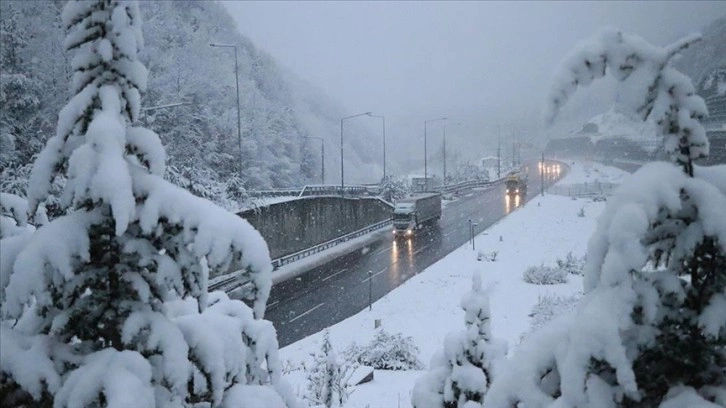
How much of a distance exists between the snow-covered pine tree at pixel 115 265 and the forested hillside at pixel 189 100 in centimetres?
801

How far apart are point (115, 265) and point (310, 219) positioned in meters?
36.4

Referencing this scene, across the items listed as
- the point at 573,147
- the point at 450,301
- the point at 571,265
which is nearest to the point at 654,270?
the point at 450,301

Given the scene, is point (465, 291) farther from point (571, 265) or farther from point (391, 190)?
point (391, 190)

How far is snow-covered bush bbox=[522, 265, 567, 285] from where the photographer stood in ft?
87.1

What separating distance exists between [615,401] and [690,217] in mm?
1034

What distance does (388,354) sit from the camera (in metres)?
17.3

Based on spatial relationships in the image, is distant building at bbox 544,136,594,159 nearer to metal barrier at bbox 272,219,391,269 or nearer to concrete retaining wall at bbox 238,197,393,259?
metal barrier at bbox 272,219,391,269

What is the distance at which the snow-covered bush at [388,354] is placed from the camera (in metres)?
16.9

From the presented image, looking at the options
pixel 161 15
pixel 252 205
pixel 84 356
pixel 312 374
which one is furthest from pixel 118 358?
pixel 161 15

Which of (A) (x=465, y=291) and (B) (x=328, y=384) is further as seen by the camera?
(A) (x=465, y=291)

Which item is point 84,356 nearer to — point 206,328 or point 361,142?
point 206,328

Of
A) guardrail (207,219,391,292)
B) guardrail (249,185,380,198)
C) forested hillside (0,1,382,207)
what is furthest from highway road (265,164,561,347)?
forested hillside (0,1,382,207)

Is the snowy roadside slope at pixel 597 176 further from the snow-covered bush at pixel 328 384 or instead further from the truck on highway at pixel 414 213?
the snow-covered bush at pixel 328 384

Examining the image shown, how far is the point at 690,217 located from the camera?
258 centimetres
